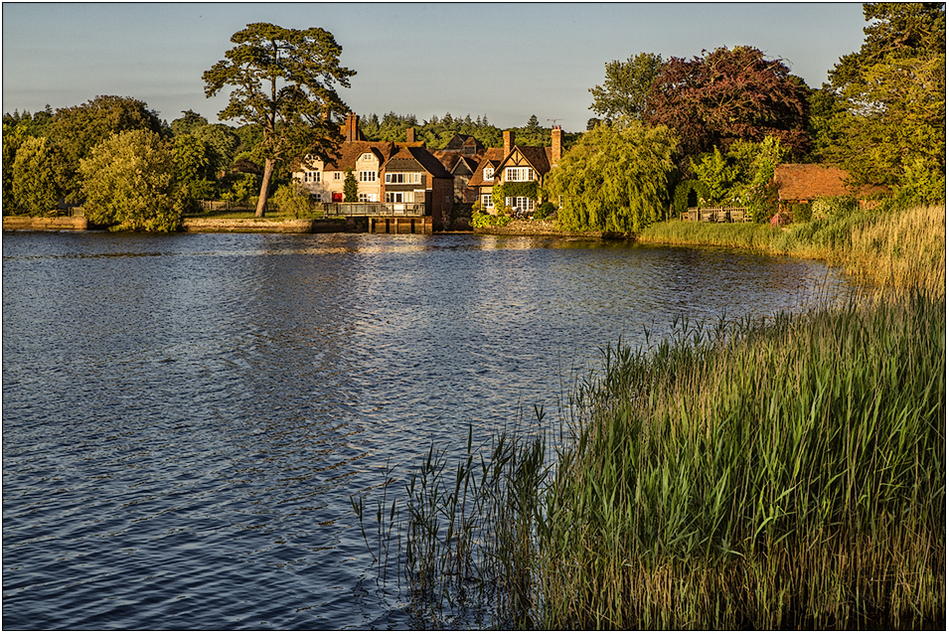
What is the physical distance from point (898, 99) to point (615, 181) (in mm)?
19976

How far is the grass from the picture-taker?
706 centimetres

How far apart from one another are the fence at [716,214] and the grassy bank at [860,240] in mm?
3985

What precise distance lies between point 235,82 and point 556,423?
76041 millimetres

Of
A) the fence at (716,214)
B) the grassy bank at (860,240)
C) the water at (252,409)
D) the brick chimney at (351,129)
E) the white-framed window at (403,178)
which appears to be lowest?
the water at (252,409)

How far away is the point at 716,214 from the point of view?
65.8 metres

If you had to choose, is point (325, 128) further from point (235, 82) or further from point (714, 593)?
point (714, 593)

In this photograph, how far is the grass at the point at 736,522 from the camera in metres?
7.06

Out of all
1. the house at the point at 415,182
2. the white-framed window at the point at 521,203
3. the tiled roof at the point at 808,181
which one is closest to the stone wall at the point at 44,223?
the house at the point at 415,182

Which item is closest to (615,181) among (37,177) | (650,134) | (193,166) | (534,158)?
(650,134)

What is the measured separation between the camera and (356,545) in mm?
9195

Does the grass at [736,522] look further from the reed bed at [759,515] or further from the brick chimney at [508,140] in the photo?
the brick chimney at [508,140]

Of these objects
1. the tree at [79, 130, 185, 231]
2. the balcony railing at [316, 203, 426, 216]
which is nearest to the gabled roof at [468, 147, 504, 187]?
the balcony railing at [316, 203, 426, 216]

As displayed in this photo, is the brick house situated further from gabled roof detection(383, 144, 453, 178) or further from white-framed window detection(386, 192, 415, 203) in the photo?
white-framed window detection(386, 192, 415, 203)

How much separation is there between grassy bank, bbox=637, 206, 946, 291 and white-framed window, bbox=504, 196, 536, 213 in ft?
102
